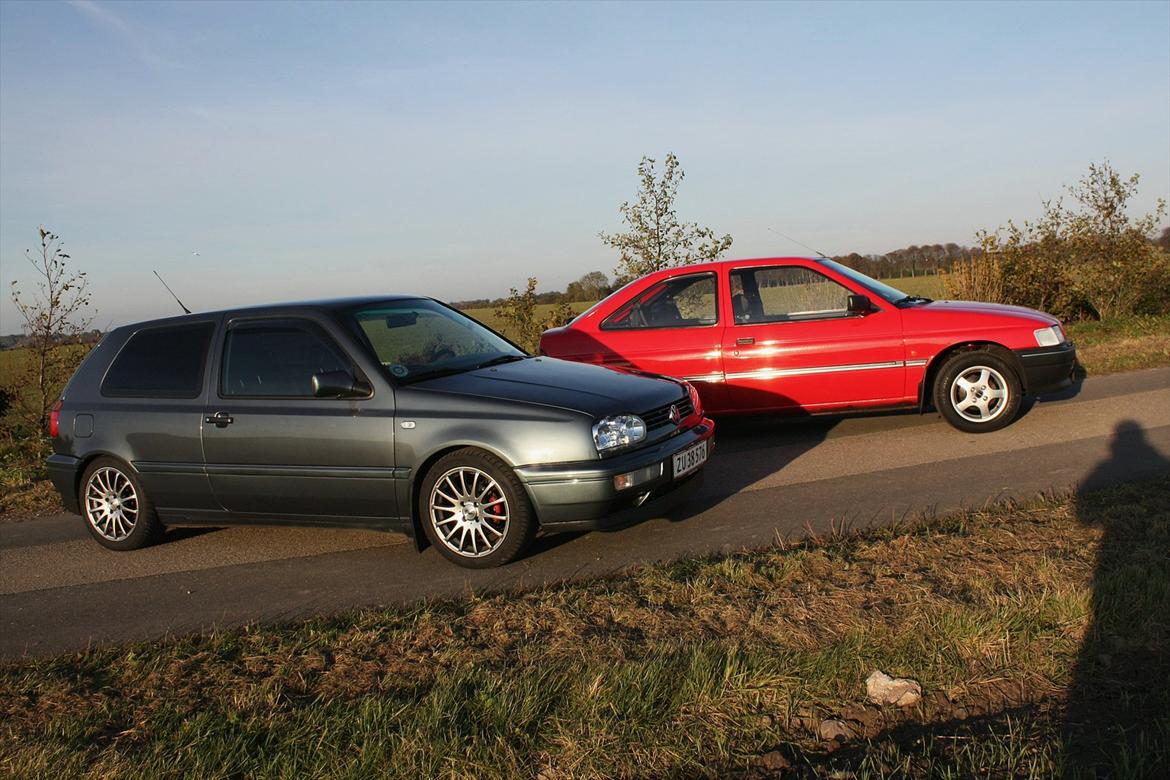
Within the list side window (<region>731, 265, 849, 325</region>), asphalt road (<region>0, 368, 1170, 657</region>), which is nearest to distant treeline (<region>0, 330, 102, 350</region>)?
asphalt road (<region>0, 368, 1170, 657</region>)

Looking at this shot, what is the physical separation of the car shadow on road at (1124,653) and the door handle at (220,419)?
4936 millimetres

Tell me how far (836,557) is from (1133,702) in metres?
1.81

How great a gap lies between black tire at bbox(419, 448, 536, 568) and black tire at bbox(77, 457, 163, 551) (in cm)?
228

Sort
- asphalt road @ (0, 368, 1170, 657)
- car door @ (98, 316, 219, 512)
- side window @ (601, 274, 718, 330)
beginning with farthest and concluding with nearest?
side window @ (601, 274, 718, 330)
car door @ (98, 316, 219, 512)
asphalt road @ (0, 368, 1170, 657)

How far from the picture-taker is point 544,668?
12.5 feet

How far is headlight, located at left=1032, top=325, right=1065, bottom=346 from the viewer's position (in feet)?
27.4

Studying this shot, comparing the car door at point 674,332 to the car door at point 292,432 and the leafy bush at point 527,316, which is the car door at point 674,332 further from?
the leafy bush at point 527,316

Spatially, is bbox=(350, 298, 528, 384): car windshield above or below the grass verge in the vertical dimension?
above

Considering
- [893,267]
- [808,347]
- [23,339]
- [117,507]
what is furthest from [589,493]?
[893,267]

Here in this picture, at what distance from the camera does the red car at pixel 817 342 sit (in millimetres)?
8375

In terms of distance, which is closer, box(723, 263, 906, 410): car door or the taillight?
the taillight

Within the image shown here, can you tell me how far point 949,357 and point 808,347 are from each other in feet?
4.09

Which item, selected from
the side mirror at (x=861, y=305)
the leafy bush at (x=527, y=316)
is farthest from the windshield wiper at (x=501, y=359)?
the leafy bush at (x=527, y=316)

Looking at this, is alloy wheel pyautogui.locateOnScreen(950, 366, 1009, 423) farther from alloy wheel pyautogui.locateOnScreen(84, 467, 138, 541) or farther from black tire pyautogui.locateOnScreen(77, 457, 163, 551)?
alloy wheel pyautogui.locateOnScreen(84, 467, 138, 541)
